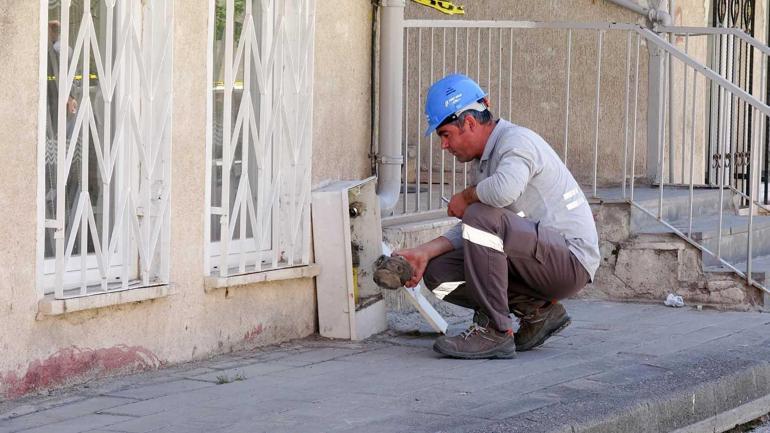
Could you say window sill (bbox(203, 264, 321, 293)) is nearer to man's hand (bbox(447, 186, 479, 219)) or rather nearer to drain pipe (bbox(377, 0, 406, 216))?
man's hand (bbox(447, 186, 479, 219))

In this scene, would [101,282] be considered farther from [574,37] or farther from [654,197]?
[574,37]

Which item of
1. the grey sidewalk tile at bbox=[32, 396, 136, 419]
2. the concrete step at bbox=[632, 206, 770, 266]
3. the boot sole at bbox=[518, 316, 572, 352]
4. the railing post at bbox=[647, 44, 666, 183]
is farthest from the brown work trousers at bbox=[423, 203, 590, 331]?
the railing post at bbox=[647, 44, 666, 183]

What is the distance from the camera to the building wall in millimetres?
5152

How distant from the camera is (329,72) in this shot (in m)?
7.31

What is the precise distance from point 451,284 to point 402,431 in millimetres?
1976

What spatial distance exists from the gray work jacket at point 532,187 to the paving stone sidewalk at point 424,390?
63cm

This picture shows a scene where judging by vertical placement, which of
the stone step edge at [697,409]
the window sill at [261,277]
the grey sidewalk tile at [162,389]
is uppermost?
the window sill at [261,277]

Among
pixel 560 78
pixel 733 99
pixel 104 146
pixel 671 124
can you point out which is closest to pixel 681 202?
pixel 671 124

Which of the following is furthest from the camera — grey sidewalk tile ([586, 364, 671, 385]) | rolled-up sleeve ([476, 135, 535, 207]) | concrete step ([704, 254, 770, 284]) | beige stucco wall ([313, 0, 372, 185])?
concrete step ([704, 254, 770, 284])

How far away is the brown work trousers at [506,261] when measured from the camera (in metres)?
6.25

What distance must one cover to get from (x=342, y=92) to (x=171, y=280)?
1886 mm

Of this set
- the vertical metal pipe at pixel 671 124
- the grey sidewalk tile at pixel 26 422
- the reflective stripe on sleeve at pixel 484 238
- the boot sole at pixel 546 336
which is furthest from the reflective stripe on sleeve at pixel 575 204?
the vertical metal pipe at pixel 671 124

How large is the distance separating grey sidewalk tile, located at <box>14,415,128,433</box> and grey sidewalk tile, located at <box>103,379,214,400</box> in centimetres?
41

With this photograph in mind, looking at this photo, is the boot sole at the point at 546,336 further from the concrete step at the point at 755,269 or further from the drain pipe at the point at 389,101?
the concrete step at the point at 755,269
